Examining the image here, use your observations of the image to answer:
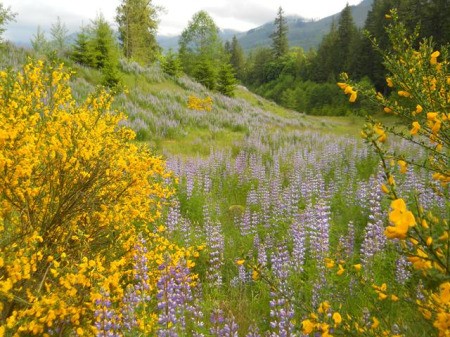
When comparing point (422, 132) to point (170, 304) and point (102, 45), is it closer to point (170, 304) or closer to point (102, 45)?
point (170, 304)

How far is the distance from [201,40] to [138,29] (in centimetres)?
741

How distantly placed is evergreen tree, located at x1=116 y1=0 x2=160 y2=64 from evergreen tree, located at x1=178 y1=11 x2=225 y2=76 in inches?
163

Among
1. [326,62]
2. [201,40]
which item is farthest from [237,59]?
[201,40]

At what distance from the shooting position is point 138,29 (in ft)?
120

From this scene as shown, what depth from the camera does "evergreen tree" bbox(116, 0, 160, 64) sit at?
3409 cm

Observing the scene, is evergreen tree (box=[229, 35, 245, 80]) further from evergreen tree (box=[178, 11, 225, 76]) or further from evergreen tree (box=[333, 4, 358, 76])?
evergreen tree (box=[178, 11, 225, 76])

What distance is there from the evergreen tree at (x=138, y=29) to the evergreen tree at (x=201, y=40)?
13.6 feet

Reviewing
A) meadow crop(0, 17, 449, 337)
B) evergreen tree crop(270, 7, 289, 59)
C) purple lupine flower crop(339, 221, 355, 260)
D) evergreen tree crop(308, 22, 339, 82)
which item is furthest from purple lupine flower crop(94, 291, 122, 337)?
evergreen tree crop(270, 7, 289, 59)

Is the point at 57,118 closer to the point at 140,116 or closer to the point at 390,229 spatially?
the point at 390,229

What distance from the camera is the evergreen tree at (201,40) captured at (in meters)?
39.8

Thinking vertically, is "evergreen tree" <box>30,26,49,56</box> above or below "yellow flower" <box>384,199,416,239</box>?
above

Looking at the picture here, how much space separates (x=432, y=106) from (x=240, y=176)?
546cm

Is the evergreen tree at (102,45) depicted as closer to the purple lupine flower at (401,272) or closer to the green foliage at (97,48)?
the green foliage at (97,48)

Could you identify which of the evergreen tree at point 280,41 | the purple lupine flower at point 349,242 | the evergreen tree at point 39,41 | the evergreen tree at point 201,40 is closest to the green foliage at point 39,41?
the evergreen tree at point 39,41
